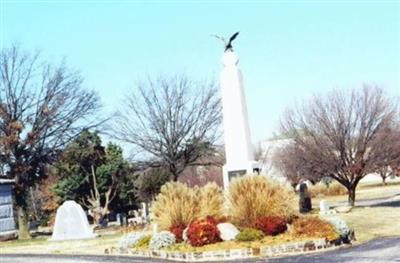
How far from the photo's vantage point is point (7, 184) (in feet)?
109

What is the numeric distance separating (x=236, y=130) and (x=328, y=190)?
37.6m

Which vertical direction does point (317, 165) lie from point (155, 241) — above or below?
above

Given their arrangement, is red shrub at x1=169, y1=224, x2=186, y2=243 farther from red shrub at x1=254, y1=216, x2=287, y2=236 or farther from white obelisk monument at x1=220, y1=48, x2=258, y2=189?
white obelisk monument at x1=220, y1=48, x2=258, y2=189

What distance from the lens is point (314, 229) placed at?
50.9ft

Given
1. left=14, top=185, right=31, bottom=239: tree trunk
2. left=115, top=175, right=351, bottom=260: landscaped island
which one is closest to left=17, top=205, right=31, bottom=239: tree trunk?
left=14, top=185, right=31, bottom=239: tree trunk

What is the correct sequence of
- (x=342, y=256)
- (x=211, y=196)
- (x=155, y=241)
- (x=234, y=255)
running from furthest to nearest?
(x=211, y=196) → (x=155, y=241) → (x=234, y=255) → (x=342, y=256)

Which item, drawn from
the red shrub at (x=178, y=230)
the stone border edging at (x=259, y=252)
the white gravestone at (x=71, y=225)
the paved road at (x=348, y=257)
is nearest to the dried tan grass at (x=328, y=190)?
the white gravestone at (x=71, y=225)

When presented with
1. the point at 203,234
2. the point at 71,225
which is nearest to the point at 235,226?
the point at 203,234

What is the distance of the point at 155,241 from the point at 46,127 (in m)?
19.5

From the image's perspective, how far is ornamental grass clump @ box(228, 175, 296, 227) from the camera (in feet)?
54.2

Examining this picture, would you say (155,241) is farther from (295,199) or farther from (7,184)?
(7,184)

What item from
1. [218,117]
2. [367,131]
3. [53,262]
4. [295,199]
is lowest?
[53,262]

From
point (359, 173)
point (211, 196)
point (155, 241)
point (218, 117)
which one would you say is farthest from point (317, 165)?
A: point (155, 241)

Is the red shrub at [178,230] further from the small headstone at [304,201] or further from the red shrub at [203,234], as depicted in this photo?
the small headstone at [304,201]
